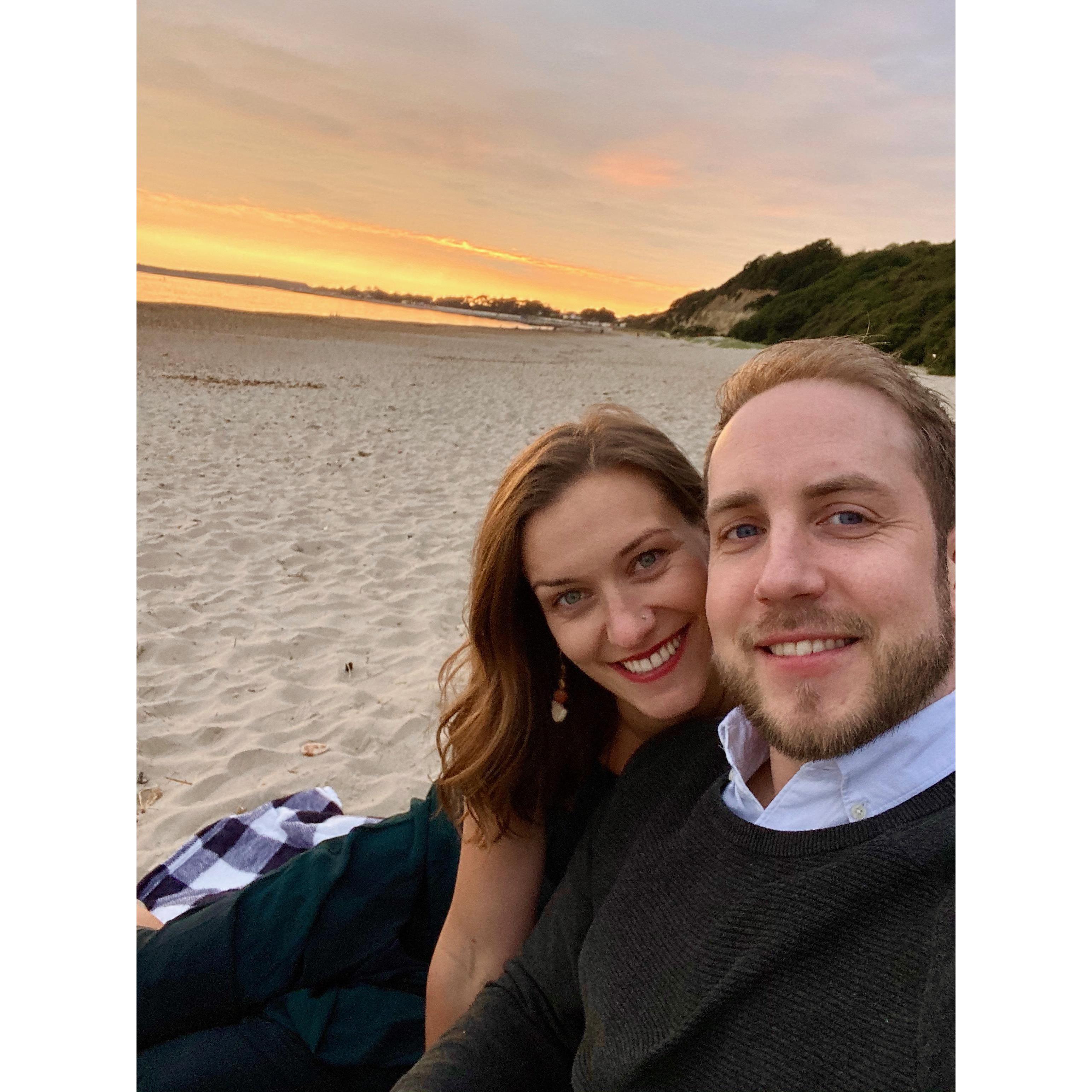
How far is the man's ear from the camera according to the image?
1.26m

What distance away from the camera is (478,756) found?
1854mm

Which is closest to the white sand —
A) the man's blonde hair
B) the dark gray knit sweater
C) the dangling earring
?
the man's blonde hair

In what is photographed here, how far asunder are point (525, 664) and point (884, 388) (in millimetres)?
973

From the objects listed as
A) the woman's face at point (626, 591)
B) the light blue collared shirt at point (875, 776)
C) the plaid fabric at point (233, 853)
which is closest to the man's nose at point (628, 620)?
the woman's face at point (626, 591)

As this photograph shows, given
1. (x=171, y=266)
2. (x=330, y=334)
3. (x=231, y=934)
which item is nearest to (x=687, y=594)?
(x=231, y=934)

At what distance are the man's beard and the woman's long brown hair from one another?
68 cm

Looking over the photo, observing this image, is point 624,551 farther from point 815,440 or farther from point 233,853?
point 233,853

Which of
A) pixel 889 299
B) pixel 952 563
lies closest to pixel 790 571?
pixel 952 563

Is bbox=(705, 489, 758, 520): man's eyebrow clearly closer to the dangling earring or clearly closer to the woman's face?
the woman's face

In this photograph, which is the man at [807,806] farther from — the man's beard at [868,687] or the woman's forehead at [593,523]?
the woman's forehead at [593,523]

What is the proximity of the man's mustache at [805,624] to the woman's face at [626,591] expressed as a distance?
15.9 inches

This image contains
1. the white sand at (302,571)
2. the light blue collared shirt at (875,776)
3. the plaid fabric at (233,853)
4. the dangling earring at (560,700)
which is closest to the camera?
the light blue collared shirt at (875,776)

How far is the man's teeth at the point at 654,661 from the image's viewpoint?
5.55ft

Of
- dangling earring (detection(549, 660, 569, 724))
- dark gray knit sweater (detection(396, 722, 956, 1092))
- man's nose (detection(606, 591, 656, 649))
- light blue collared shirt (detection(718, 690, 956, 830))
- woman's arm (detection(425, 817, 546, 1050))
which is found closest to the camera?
dark gray knit sweater (detection(396, 722, 956, 1092))
